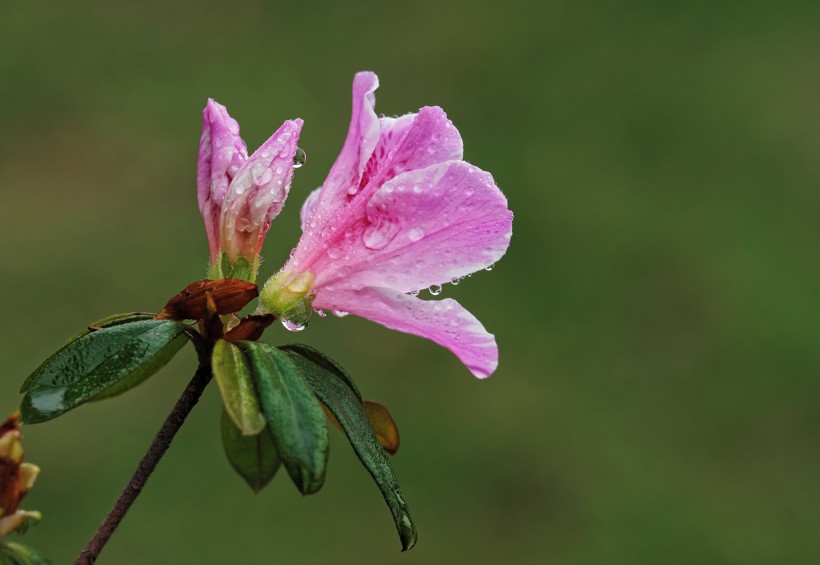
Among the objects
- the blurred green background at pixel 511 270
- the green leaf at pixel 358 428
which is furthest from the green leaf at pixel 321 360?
the blurred green background at pixel 511 270

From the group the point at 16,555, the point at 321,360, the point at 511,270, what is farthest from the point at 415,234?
the point at 511,270

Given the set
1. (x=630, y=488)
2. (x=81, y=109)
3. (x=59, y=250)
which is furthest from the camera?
(x=81, y=109)

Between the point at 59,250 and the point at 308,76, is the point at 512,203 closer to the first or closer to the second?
the point at 308,76

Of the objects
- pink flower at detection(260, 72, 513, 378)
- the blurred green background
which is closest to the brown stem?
pink flower at detection(260, 72, 513, 378)

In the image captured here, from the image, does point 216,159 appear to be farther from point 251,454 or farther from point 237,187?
point 251,454

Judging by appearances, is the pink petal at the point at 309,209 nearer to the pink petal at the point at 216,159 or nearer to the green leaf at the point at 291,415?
the pink petal at the point at 216,159

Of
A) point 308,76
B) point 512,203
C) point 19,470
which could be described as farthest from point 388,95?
point 19,470
